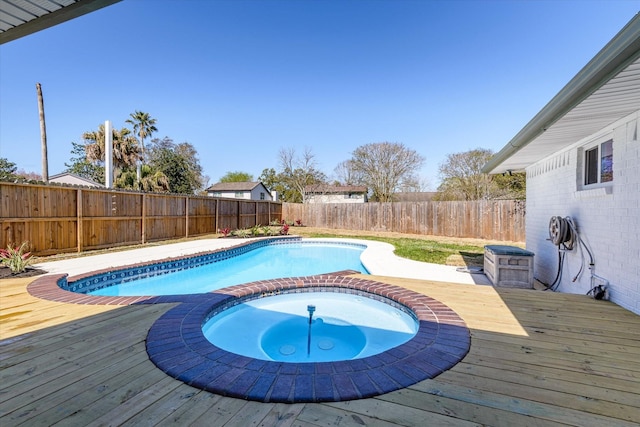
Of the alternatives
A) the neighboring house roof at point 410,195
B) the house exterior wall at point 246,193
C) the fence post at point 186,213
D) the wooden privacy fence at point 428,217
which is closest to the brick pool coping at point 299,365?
the fence post at point 186,213

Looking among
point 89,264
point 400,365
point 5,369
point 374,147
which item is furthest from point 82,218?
point 374,147

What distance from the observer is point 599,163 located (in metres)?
4.01

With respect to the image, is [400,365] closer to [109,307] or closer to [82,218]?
[109,307]

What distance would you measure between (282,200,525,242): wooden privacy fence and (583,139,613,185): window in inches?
339

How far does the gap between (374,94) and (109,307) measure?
15.6m

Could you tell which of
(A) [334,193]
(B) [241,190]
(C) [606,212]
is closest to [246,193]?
(B) [241,190]

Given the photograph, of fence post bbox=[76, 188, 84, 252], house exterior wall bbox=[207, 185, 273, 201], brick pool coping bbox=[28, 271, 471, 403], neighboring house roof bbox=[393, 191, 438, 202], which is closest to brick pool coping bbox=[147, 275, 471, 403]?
brick pool coping bbox=[28, 271, 471, 403]

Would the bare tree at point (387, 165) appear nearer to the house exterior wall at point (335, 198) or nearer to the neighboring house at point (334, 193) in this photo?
the neighboring house at point (334, 193)

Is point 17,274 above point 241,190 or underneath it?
underneath

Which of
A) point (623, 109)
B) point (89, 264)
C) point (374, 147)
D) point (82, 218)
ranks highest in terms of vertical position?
point (374, 147)

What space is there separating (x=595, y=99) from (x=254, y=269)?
732 centimetres

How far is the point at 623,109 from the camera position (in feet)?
9.84

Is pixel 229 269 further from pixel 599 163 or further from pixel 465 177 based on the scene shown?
pixel 465 177

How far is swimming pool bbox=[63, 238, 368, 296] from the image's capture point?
577 centimetres
